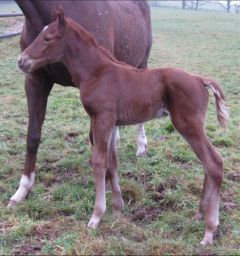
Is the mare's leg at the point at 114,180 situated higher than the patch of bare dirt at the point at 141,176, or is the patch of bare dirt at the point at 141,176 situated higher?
the mare's leg at the point at 114,180

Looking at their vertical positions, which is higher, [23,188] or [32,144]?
[32,144]

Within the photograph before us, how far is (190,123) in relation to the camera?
3.18 m

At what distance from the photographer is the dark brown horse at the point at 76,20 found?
3.79 meters

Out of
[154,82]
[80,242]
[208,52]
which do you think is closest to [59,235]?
[80,242]

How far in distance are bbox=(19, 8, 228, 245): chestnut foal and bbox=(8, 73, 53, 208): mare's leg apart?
79cm

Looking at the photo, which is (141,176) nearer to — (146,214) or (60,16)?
(146,214)

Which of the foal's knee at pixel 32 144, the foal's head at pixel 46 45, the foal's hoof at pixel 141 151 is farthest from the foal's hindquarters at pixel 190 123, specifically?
the foal's hoof at pixel 141 151

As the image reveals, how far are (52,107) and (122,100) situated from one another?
12.7 feet

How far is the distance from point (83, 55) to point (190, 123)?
868 millimetres

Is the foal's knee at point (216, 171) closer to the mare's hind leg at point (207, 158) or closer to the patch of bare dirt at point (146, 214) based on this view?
the mare's hind leg at point (207, 158)

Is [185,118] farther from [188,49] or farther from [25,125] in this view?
[188,49]

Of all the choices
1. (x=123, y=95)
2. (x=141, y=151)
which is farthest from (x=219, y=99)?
(x=141, y=151)

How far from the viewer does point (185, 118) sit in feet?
10.5

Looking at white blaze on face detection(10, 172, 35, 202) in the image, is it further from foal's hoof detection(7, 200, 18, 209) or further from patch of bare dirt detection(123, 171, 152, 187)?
patch of bare dirt detection(123, 171, 152, 187)
